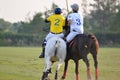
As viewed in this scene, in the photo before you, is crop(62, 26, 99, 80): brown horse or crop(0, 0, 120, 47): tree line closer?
crop(62, 26, 99, 80): brown horse

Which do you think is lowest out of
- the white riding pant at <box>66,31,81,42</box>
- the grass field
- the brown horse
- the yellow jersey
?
the grass field

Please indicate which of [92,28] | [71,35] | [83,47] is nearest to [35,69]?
[71,35]

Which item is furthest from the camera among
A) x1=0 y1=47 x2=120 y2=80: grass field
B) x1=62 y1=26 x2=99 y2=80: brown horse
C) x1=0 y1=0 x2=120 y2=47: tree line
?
x1=0 y1=0 x2=120 y2=47: tree line

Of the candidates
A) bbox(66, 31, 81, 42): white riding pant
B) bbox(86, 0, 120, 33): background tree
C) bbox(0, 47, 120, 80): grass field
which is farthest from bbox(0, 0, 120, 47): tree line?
bbox(66, 31, 81, 42): white riding pant

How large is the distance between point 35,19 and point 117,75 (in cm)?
7828

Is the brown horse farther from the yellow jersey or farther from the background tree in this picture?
the background tree

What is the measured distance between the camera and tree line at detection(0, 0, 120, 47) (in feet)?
246

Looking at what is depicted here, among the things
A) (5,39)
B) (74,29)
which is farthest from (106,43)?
(74,29)

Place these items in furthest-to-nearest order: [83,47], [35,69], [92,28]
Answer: [92,28] < [35,69] < [83,47]

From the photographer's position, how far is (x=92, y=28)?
104m

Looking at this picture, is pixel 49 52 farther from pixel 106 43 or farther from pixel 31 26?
pixel 31 26

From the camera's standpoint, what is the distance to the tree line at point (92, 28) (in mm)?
74875

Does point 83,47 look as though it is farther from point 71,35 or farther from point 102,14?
point 102,14

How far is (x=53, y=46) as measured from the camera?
14.2 m
